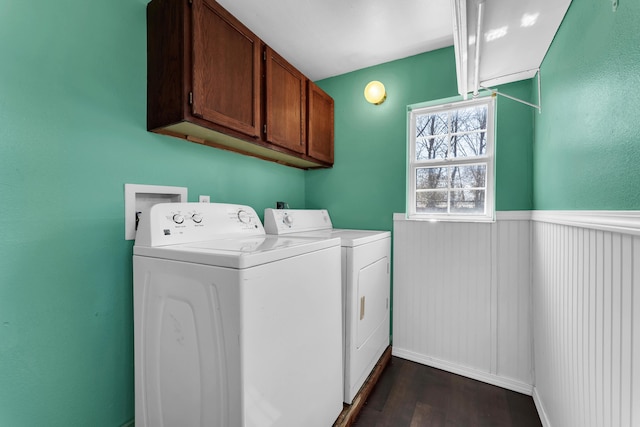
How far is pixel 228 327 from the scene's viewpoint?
2.94ft

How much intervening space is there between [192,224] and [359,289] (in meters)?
1.06

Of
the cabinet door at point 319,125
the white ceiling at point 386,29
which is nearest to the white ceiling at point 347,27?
the white ceiling at point 386,29

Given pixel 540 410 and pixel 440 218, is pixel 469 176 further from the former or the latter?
pixel 540 410

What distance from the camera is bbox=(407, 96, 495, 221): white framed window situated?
2045 millimetres

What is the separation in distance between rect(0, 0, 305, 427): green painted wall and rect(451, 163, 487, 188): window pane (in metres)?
2.15

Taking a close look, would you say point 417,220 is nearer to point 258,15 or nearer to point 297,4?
point 297,4

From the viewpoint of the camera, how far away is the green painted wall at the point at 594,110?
0.74m

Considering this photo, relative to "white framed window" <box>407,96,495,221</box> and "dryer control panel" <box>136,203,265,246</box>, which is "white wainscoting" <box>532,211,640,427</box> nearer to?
"white framed window" <box>407,96,495,221</box>

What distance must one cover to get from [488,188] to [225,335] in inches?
82.0

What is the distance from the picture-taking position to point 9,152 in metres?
1.01

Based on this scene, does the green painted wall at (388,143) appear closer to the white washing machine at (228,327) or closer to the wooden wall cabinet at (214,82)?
the wooden wall cabinet at (214,82)

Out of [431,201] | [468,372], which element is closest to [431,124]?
[431,201]

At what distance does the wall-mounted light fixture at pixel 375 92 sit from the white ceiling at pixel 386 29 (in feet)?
0.72

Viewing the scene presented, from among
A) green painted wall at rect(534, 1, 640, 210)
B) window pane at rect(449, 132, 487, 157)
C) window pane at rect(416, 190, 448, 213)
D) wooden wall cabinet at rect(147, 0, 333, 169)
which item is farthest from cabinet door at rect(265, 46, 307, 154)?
green painted wall at rect(534, 1, 640, 210)
